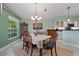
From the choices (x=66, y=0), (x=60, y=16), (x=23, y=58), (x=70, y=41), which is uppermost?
(x=60, y=16)

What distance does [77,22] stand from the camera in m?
9.53

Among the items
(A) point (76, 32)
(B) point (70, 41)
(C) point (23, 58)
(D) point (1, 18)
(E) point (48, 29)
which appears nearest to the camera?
(C) point (23, 58)

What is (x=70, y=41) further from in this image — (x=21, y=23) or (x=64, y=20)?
(x=21, y=23)

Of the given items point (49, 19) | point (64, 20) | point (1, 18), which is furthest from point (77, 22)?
point (1, 18)

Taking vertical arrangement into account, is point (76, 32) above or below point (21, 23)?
below

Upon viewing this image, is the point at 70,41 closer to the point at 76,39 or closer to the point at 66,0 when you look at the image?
the point at 76,39

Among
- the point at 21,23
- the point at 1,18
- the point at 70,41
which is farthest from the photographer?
the point at 21,23

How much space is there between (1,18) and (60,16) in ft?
16.7

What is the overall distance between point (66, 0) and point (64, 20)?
8.07 meters

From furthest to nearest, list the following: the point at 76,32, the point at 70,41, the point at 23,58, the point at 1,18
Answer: the point at 70,41 → the point at 76,32 → the point at 1,18 → the point at 23,58

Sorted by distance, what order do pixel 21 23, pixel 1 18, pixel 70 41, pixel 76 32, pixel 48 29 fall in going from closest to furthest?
pixel 1 18
pixel 76 32
pixel 70 41
pixel 48 29
pixel 21 23

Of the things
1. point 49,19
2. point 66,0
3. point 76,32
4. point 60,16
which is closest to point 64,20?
point 60,16

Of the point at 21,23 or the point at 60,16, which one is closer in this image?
the point at 60,16

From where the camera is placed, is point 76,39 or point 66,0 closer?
point 66,0
